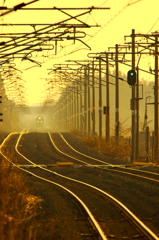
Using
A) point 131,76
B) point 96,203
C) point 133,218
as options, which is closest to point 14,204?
point 96,203

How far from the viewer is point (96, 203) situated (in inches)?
601

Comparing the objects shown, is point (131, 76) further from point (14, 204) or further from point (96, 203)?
point (14, 204)

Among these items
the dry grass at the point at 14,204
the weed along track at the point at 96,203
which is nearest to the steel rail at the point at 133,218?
the weed along track at the point at 96,203

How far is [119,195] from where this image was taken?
17031 millimetres

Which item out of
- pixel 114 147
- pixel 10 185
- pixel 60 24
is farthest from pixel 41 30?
pixel 114 147

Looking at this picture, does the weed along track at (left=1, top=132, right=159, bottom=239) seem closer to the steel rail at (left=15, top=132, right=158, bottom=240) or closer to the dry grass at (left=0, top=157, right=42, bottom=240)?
the steel rail at (left=15, top=132, right=158, bottom=240)

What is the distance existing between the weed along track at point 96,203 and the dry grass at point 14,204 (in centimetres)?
56

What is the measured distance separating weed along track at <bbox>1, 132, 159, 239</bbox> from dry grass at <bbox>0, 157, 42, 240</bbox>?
56 centimetres

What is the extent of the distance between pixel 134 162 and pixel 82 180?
30.9ft

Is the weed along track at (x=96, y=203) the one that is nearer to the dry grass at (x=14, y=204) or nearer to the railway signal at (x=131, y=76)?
the dry grass at (x=14, y=204)

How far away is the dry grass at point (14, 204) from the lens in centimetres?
888

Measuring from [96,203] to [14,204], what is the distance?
2.83 m

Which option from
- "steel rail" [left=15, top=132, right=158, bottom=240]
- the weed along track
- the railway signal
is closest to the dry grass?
the weed along track

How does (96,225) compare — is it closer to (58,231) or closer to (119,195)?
(58,231)
